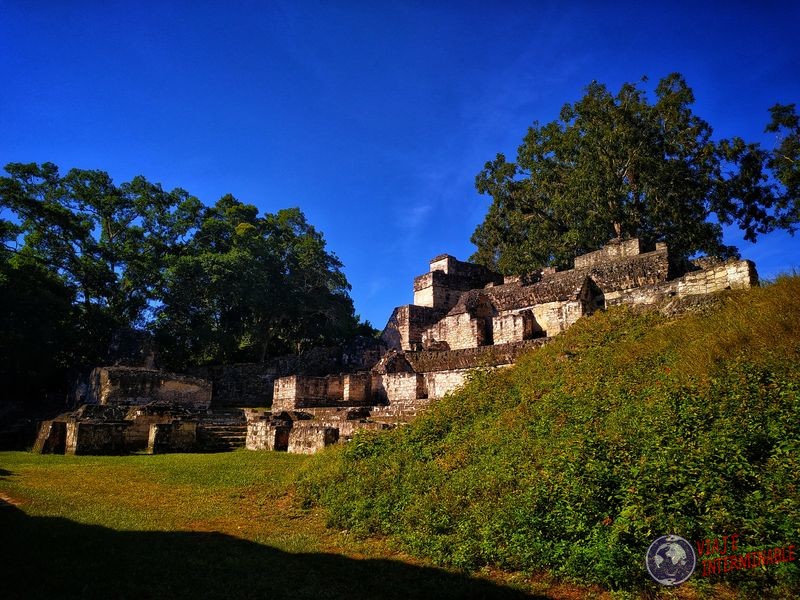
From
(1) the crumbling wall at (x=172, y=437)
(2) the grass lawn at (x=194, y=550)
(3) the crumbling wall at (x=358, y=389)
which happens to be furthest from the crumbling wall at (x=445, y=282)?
(2) the grass lawn at (x=194, y=550)

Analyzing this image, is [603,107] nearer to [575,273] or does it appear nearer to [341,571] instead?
[575,273]

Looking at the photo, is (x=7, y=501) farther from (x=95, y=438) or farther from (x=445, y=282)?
(x=445, y=282)

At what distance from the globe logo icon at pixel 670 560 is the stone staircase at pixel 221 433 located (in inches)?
518

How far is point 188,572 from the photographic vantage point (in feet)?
16.1

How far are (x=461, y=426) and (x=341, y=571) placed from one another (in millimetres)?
4500

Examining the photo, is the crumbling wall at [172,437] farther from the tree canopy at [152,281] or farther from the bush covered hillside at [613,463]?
the tree canopy at [152,281]

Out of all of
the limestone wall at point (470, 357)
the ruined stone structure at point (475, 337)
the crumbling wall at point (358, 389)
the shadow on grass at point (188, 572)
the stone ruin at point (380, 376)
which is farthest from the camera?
the crumbling wall at point (358, 389)

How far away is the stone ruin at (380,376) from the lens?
14.0 m

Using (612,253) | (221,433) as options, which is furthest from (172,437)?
(612,253)

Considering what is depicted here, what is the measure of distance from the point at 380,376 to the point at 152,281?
17.4 m

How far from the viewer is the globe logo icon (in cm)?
417


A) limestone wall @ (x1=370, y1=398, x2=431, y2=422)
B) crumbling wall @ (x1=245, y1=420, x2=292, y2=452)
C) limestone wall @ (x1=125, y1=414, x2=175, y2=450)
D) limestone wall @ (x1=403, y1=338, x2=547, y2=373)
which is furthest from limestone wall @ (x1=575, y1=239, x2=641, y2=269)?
limestone wall @ (x1=125, y1=414, x2=175, y2=450)

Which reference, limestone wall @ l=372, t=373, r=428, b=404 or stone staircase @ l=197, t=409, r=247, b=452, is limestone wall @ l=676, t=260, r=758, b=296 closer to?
limestone wall @ l=372, t=373, r=428, b=404

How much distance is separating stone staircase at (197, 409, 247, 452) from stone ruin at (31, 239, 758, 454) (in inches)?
1.3
